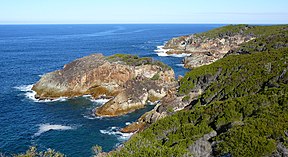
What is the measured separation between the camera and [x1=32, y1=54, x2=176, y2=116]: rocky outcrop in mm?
71188

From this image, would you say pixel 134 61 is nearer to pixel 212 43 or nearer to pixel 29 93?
pixel 29 93

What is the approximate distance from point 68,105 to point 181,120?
37.1 metres

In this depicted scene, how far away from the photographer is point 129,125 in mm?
53719

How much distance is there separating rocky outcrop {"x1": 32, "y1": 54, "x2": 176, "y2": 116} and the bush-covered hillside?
52.2 ft

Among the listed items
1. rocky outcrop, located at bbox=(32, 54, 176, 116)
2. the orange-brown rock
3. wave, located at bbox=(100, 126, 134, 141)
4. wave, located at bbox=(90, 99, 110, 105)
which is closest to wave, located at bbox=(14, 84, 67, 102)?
rocky outcrop, located at bbox=(32, 54, 176, 116)

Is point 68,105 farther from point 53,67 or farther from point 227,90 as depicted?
point 53,67

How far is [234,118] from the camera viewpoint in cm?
3403

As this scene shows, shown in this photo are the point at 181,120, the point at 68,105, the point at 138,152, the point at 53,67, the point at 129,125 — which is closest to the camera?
the point at 138,152

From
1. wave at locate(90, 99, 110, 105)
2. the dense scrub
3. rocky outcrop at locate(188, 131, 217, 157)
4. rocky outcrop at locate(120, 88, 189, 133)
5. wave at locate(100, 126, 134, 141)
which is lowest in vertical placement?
wave at locate(100, 126, 134, 141)

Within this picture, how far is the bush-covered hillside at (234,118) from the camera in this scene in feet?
88.5

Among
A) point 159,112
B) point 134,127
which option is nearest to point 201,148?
point 159,112

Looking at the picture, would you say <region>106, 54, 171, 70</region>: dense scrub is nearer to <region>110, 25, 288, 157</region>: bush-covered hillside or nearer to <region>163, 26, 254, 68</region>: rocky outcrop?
<region>110, 25, 288, 157</region>: bush-covered hillside

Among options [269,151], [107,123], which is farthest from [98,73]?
[269,151]

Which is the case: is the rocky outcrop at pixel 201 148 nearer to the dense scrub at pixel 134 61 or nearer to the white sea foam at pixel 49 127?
the white sea foam at pixel 49 127
